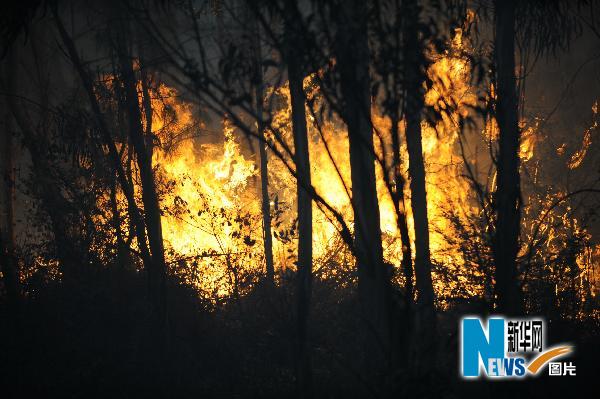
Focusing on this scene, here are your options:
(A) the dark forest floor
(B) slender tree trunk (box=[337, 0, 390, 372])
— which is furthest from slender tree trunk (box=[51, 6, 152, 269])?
(B) slender tree trunk (box=[337, 0, 390, 372])

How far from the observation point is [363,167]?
4.13m

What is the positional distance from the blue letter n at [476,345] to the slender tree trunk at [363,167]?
0.98 meters

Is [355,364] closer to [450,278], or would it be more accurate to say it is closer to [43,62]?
[450,278]

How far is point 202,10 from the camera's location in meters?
7.99

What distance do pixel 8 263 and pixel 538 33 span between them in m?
11.4

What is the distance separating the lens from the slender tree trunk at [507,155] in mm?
5805

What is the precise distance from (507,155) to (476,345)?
2.50 meters

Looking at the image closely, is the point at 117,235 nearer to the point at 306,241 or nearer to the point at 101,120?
the point at 101,120

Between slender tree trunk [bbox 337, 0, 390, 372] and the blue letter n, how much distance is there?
98cm

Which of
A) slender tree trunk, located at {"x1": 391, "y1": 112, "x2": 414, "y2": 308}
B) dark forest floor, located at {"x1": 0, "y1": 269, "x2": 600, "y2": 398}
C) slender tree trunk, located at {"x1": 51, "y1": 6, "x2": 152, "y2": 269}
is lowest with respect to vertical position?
dark forest floor, located at {"x1": 0, "y1": 269, "x2": 600, "y2": 398}

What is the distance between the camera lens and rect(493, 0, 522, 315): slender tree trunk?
5805 mm

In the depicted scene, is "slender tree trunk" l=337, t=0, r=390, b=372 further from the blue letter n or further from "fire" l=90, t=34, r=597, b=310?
"fire" l=90, t=34, r=597, b=310

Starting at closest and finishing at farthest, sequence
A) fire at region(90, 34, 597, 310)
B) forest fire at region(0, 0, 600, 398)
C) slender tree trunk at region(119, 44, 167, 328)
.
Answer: forest fire at region(0, 0, 600, 398) → slender tree trunk at region(119, 44, 167, 328) → fire at region(90, 34, 597, 310)

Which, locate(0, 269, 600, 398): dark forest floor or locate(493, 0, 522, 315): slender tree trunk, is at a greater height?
locate(493, 0, 522, 315): slender tree trunk
